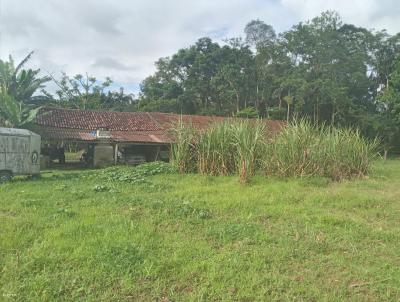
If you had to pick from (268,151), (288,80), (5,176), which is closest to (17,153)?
(5,176)

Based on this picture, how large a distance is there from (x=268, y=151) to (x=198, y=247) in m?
6.66

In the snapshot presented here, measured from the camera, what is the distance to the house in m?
20.2

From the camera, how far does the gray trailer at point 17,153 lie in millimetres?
11664

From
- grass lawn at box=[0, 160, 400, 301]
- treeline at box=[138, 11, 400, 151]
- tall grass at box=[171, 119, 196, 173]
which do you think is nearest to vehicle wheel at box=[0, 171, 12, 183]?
grass lawn at box=[0, 160, 400, 301]

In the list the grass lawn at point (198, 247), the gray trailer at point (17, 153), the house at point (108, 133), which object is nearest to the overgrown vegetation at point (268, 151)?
the grass lawn at point (198, 247)

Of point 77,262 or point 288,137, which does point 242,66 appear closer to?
point 288,137

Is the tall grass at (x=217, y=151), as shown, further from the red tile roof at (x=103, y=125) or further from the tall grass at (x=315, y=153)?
the red tile roof at (x=103, y=125)

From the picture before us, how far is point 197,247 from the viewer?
4789 millimetres

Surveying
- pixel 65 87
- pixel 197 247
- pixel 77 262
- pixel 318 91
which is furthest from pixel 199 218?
pixel 65 87

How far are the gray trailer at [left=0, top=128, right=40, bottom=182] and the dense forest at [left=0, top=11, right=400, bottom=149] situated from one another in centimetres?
1831

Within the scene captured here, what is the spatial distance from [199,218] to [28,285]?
308 centimetres

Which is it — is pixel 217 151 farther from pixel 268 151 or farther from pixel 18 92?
pixel 18 92

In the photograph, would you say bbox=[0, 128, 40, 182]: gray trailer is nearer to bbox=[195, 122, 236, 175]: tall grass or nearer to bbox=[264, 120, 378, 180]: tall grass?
bbox=[195, 122, 236, 175]: tall grass

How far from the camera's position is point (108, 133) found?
2102 cm
